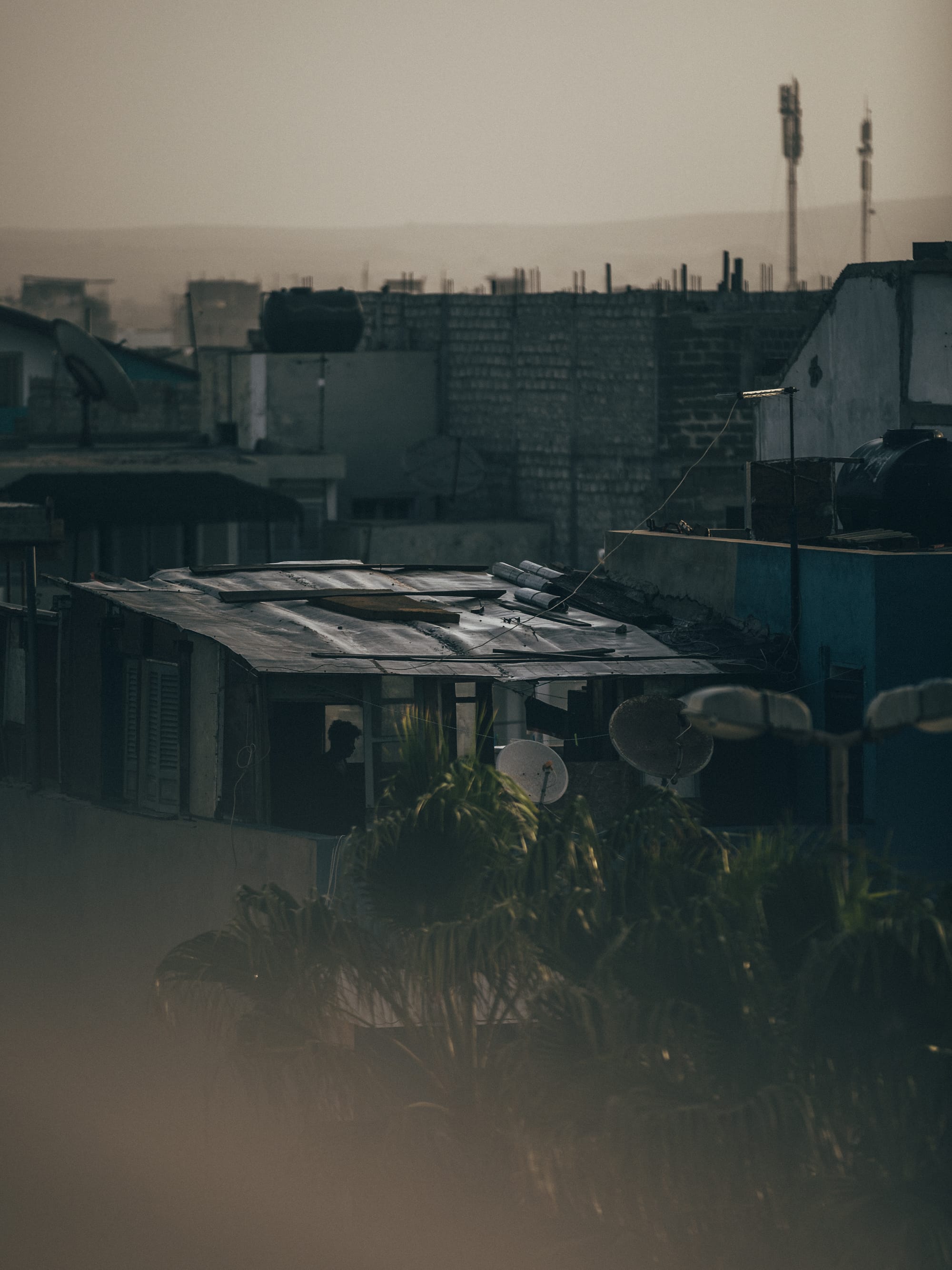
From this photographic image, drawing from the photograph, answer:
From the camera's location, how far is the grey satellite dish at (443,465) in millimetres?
45344

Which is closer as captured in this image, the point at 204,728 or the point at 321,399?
the point at 204,728

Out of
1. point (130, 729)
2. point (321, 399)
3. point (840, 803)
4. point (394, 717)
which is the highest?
point (321, 399)

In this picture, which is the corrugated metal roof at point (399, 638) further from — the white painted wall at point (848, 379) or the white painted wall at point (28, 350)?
the white painted wall at point (28, 350)

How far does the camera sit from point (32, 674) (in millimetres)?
24031

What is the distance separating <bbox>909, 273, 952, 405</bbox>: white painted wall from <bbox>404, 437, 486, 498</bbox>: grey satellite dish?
72.3 feet

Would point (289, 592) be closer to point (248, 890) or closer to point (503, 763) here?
point (503, 763)

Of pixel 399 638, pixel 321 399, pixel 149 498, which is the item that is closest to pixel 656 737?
pixel 399 638

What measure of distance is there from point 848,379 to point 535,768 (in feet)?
36.2

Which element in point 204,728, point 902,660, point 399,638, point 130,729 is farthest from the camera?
point 130,729

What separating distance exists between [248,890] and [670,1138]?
468 cm

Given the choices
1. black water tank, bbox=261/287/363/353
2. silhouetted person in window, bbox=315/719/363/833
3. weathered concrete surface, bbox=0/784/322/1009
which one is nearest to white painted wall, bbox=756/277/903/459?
silhouetted person in window, bbox=315/719/363/833

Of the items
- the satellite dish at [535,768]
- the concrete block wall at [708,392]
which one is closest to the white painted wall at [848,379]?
the satellite dish at [535,768]

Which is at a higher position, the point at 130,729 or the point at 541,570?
the point at 541,570

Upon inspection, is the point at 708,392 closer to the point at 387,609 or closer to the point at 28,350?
the point at 28,350
